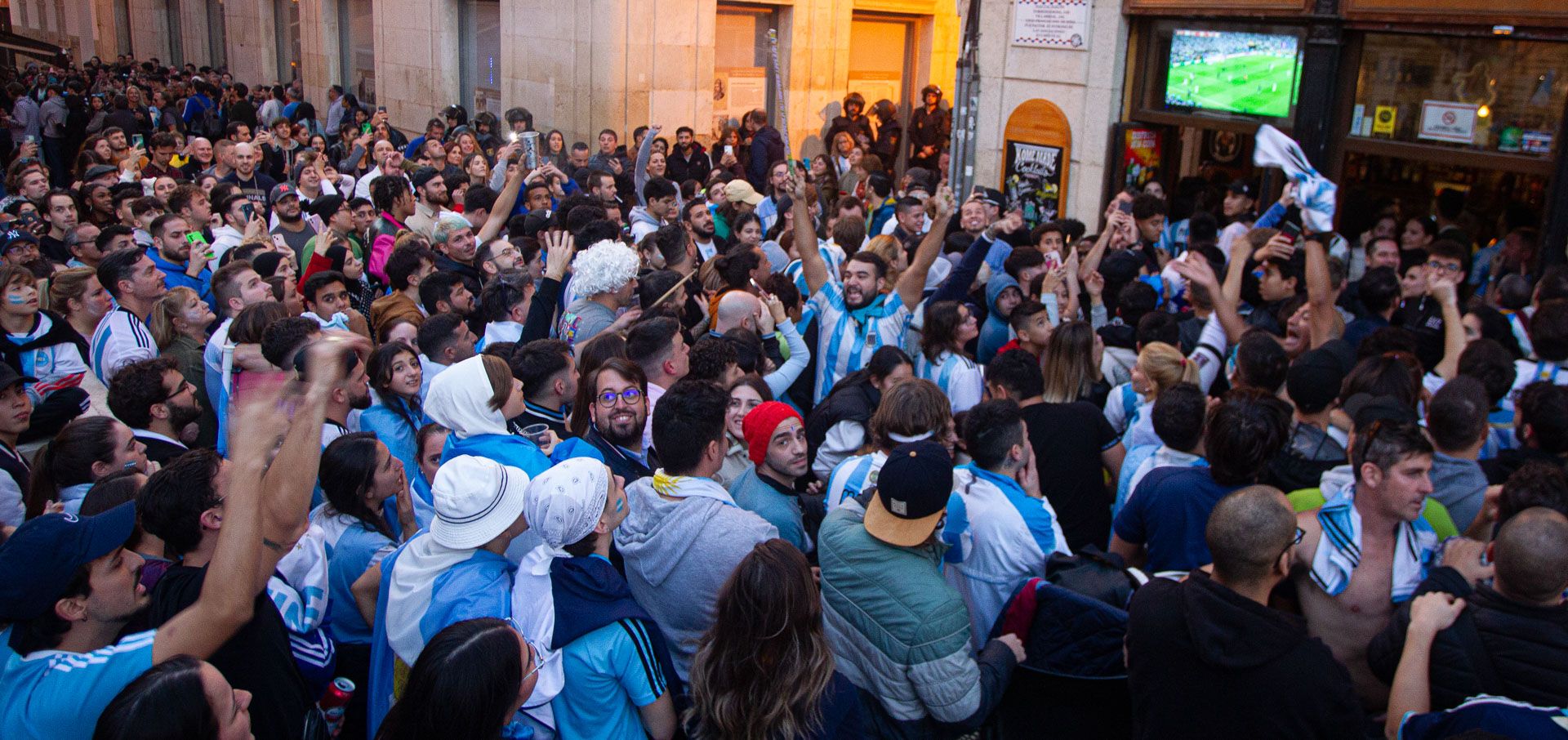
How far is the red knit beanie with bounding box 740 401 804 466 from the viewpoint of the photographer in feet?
14.0

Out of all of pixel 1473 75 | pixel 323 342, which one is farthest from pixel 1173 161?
pixel 323 342

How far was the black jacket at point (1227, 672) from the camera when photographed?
2938 mm

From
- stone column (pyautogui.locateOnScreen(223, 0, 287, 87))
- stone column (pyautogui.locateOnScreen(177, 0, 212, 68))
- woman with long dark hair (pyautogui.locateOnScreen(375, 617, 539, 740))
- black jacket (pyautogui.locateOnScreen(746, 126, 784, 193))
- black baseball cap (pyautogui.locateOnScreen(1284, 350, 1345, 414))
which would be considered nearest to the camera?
woman with long dark hair (pyautogui.locateOnScreen(375, 617, 539, 740))

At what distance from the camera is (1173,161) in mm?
10758

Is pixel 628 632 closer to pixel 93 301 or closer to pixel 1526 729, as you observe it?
pixel 1526 729

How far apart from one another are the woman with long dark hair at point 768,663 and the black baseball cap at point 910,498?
48cm

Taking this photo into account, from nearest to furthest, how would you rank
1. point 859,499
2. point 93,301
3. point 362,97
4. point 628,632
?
1. point 628,632
2. point 859,499
3. point 93,301
4. point 362,97

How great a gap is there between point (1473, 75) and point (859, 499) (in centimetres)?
724

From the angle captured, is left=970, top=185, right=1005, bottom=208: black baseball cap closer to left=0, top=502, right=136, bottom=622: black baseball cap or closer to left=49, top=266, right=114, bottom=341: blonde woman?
left=49, top=266, right=114, bottom=341: blonde woman

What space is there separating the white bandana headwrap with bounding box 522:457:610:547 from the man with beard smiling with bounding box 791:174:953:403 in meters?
3.27

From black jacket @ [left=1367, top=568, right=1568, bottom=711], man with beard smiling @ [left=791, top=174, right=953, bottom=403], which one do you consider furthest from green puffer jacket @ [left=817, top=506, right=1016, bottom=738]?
man with beard smiling @ [left=791, top=174, right=953, bottom=403]

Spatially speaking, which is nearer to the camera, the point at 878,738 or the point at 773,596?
the point at 773,596

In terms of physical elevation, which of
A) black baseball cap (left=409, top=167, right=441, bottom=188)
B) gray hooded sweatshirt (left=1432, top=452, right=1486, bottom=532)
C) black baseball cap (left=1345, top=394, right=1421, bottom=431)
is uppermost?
black baseball cap (left=409, top=167, right=441, bottom=188)

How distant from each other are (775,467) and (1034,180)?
315 inches
